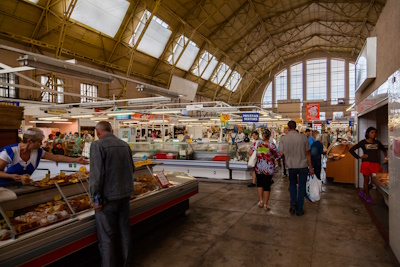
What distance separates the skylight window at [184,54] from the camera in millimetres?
21266

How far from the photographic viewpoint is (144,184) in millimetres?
4473

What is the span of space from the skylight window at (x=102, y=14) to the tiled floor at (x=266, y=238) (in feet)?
44.0

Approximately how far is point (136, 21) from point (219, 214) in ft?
50.4

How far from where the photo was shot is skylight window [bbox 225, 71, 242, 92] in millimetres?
31764

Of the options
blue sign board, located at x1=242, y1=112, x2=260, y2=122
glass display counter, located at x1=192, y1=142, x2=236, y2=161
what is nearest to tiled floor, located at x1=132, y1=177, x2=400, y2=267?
glass display counter, located at x1=192, y1=142, x2=236, y2=161

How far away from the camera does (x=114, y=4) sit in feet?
51.7

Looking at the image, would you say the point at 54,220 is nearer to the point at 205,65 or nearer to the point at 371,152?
the point at 371,152

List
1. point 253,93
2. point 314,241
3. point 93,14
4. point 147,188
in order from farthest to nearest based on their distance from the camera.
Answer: point 253,93 < point 93,14 < point 147,188 < point 314,241

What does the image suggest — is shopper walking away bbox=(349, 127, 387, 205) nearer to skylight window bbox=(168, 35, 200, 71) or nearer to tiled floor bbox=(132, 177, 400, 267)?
tiled floor bbox=(132, 177, 400, 267)

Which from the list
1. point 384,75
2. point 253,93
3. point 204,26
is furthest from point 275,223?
point 253,93

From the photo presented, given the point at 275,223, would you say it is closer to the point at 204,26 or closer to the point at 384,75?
the point at 384,75

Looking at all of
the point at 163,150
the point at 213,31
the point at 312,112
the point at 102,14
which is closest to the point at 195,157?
the point at 163,150

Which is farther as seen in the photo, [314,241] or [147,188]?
[147,188]

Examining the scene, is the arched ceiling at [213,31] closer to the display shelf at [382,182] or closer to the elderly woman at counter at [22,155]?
the display shelf at [382,182]
